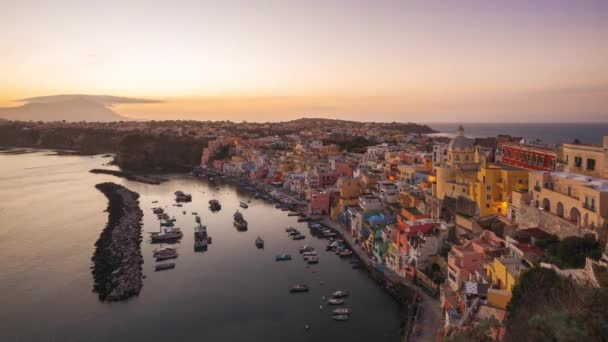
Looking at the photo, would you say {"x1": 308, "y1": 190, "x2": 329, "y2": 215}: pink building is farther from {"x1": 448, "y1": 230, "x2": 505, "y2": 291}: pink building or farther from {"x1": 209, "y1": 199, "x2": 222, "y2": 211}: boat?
{"x1": 448, "y1": 230, "x2": 505, "y2": 291}: pink building

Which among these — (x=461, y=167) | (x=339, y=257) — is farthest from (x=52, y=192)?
(x=461, y=167)

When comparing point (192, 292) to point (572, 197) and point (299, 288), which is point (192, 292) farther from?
point (572, 197)

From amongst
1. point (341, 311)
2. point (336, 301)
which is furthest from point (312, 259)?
point (341, 311)

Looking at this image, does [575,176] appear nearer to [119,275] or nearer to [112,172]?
[119,275]

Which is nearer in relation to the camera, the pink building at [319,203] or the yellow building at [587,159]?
the yellow building at [587,159]

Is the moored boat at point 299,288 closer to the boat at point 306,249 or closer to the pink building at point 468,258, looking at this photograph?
the boat at point 306,249

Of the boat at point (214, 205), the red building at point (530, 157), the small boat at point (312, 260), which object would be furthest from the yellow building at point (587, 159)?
the boat at point (214, 205)
